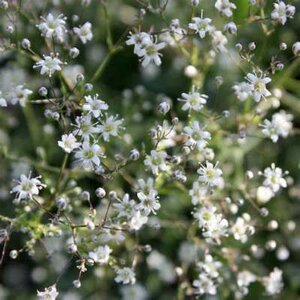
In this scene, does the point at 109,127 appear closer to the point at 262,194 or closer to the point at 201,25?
the point at 201,25

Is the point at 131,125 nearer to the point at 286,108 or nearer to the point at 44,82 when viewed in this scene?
the point at 44,82

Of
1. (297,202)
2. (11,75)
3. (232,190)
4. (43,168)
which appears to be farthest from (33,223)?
(297,202)

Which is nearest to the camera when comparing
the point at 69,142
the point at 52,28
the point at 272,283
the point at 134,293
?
the point at 69,142

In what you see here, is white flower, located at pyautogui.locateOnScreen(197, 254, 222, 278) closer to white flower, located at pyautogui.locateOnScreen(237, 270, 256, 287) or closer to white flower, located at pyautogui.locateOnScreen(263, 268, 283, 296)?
white flower, located at pyautogui.locateOnScreen(237, 270, 256, 287)

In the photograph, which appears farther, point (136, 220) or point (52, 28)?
point (52, 28)

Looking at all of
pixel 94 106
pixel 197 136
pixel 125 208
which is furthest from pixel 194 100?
pixel 125 208

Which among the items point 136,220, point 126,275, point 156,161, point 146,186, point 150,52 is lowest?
point 126,275
